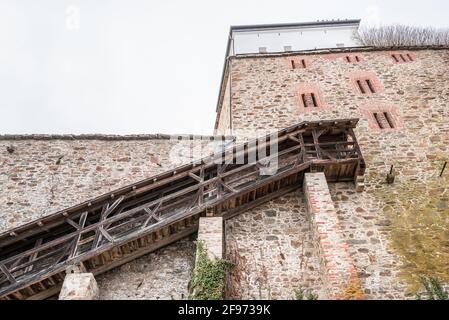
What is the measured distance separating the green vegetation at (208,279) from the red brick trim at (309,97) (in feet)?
25.2

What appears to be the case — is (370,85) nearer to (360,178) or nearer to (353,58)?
(353,58)

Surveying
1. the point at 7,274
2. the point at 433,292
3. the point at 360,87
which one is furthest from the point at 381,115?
the point at 7,274

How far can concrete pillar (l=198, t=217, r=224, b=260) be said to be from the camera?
8445 mm

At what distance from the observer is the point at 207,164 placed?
32.9ft

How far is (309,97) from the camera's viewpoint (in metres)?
14.9

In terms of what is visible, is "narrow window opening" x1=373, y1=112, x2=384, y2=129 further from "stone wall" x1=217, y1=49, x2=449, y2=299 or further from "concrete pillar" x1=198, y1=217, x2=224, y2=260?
"concrete pillar" x1=198, y1=217, x2=224, y2=260

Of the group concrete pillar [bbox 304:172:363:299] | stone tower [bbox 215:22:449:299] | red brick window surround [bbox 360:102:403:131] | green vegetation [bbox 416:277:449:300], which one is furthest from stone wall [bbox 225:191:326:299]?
red brick window surround [bbox 360:102:403:131]

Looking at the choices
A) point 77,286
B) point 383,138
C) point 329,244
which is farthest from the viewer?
point 383,138

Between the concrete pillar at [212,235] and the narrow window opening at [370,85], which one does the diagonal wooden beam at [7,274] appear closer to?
the concrete pillar at [212,235]

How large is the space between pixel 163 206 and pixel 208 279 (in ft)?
8.32

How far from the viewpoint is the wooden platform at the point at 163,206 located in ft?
28.1

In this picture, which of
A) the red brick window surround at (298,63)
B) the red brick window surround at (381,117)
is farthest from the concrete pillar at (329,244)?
the red brick window surround at (298,63)

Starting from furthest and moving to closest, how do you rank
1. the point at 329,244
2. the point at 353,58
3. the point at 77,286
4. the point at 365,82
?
the point at 353,58
the point at 365,82
the point at 329,244
the point at 77,286

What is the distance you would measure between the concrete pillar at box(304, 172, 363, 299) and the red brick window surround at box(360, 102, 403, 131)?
4.51 m
